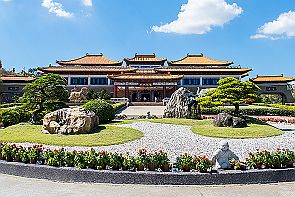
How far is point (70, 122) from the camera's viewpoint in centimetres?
1397

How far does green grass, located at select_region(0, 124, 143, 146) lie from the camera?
1262 cm

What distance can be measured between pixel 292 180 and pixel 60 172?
643cm

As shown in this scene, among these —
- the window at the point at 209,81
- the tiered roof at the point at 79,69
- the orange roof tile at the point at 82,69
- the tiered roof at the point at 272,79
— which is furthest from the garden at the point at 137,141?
the tiered roof at the point at 272,79

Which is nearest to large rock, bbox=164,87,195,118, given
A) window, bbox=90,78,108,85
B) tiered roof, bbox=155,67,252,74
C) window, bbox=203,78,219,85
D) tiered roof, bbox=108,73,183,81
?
tiered roof, bbox=108,73,183,81

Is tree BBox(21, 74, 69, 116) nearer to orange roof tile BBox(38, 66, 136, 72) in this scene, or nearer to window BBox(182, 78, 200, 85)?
orange roof tile BBox(38, 66, 136, 72)

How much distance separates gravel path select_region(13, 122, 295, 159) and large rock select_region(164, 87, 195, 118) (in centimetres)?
502

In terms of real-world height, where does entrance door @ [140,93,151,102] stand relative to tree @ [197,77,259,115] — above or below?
above

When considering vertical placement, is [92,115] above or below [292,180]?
above

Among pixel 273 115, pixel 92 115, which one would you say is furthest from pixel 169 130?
pixel 273 115

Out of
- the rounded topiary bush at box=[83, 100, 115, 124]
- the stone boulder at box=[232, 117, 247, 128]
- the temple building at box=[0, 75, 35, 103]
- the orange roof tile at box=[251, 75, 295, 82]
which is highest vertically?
the orange roof tile at box=[251, 75, 295, 82]

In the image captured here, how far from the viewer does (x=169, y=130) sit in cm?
1570

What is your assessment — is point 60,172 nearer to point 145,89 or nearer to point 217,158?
point 217,158

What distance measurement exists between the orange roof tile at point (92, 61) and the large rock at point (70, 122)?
4245 centimetres

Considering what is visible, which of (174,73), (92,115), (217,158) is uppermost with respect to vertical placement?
(174,73)
